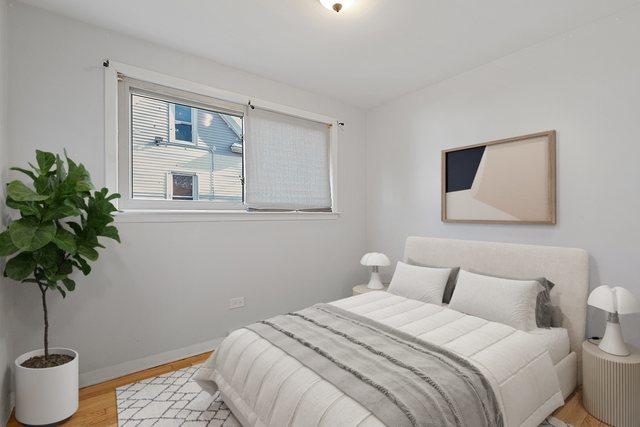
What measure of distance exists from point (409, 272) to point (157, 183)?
242 cm

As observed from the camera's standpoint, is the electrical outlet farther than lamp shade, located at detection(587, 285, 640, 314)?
Yes

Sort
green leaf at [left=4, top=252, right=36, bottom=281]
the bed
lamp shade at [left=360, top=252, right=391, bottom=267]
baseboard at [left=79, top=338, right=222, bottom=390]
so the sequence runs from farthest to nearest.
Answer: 1. lamp shade at [left=360, top=252, right=391, bottom=267]
2. baseboard at [left=79, top=338, right=222, bottom=390]
3. green leaf at [left=4, top=252, right=36, bottom=281]
4. the bed

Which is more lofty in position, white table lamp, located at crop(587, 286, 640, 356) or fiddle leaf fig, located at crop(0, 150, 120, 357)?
fiddle leaf fig, located at crop(0, 150, 120, 357)

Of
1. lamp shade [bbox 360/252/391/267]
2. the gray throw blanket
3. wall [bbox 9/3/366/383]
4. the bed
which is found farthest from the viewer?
lamp shade [bbox 360/252/391/267]

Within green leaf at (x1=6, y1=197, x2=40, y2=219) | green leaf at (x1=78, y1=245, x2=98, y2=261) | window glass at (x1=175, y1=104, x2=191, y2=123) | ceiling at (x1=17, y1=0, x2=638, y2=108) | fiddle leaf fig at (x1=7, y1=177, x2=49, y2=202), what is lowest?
green leaf at (x1=78, y1=245, x2=98, y2=261)

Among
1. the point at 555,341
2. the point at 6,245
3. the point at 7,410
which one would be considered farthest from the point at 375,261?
the point at 7,410

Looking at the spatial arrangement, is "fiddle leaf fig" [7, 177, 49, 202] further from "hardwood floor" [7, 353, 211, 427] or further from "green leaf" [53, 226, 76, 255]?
"hardwood floor" [7, 353, 211, 427]

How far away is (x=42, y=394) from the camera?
1.90 m

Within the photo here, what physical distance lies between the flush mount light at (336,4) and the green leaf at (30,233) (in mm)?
2151

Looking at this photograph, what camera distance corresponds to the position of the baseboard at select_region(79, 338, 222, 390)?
2.45 m

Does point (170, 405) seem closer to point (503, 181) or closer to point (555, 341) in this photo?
point (555, 341)

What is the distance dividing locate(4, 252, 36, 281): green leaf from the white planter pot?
55 cm

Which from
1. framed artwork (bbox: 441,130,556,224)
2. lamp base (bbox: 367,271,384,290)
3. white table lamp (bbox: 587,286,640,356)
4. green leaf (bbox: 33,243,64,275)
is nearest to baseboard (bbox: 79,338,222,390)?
green leaf (bbox: 33,243,64,275)

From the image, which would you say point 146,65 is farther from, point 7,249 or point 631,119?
point 631,119
